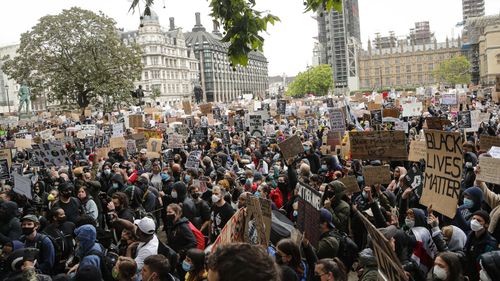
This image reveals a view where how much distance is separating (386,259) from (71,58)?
35628 millimetres

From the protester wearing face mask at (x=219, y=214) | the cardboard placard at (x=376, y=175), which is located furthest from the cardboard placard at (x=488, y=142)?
the protester wearing face mask at (x=219, y=214)

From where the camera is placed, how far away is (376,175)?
6691 millimetres

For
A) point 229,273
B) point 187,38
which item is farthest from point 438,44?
point 229,273

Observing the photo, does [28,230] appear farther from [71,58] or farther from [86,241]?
[71,58]

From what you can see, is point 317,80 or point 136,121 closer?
point 136,121

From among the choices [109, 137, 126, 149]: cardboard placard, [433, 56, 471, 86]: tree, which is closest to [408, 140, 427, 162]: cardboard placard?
[109, 137, 126, 149]: cardboard placard

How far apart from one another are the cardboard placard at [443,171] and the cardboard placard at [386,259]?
1729 mm

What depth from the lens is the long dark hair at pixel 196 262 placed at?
414 cm

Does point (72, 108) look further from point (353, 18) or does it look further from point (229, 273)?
point (353, 18)

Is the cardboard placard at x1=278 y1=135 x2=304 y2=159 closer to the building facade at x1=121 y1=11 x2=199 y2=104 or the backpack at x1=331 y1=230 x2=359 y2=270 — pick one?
the backpack at x1=331 y1=230 x2=359 y2=270

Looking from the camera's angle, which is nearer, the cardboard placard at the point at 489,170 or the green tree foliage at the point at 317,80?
the cardboard placard at the point at 489,170

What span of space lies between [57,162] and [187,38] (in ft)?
341

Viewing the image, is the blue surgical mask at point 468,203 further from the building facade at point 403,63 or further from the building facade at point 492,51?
the building facade at point 403,63

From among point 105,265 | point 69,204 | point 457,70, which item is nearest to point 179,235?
point 105,265
